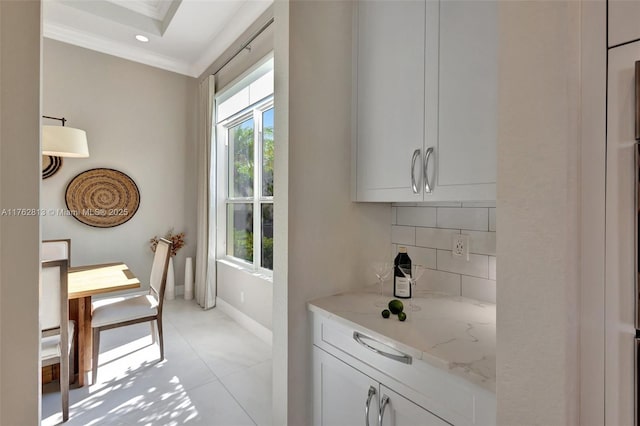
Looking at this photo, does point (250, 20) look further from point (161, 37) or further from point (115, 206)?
point (115, 206)

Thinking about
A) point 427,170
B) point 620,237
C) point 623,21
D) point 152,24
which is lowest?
point 620,237

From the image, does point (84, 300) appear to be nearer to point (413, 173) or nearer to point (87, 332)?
point (87, 332)

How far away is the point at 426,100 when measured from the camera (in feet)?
4.33

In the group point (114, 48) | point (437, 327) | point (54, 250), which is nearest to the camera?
point (437, 327)

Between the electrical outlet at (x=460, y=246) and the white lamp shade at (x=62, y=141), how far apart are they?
3.08 meters

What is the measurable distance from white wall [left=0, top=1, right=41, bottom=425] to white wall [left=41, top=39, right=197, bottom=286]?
3.22m

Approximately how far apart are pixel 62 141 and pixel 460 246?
3.14 m

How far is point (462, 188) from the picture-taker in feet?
3.94

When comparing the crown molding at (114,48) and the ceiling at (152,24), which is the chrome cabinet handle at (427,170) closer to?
the ceiling at (152,24)

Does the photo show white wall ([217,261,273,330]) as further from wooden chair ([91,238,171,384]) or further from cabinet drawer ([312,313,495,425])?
cabinet drawer ([312,313,495,425])

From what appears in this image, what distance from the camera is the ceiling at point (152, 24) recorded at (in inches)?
114

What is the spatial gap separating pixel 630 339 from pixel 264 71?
120 inches

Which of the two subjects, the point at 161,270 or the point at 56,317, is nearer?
the point at 56,317

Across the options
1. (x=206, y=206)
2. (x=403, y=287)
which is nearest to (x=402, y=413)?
(x=403, y=287)
